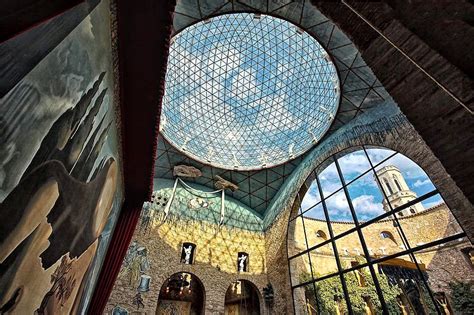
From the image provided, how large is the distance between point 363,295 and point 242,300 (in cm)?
898

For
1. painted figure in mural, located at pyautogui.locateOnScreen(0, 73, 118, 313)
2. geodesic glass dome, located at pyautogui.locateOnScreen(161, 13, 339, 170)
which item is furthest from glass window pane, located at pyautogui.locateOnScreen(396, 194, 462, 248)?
painted figure in mural, located at pyautogui.locateOnScreen(0, 73, 118, 313)

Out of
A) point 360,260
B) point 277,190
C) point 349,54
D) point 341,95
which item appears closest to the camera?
point 349,54

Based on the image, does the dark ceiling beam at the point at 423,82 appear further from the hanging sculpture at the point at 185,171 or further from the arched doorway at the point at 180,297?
the arched doorway at the point at 180,297

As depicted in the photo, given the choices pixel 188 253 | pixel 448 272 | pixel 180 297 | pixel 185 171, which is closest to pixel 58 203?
pixel 185 171

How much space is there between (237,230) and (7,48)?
1512 cm

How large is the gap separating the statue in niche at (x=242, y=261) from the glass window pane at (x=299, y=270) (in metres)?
3.46

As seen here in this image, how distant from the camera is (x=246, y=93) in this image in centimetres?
1484


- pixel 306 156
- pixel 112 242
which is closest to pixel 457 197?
pixel 306 156

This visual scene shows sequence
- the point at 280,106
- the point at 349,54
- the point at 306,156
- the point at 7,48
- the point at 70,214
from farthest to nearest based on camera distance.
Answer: the point at 280,106
the point at 306,156
the point at 349,54
the point at 70,214
the point at 7,48

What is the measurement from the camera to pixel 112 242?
6.78 metres

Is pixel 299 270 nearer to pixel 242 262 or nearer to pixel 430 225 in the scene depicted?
pixel 242 262

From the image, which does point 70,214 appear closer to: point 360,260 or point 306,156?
point 306,156

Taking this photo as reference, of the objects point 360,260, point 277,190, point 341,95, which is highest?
point 341,95

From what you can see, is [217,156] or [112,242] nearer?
[112,242]
